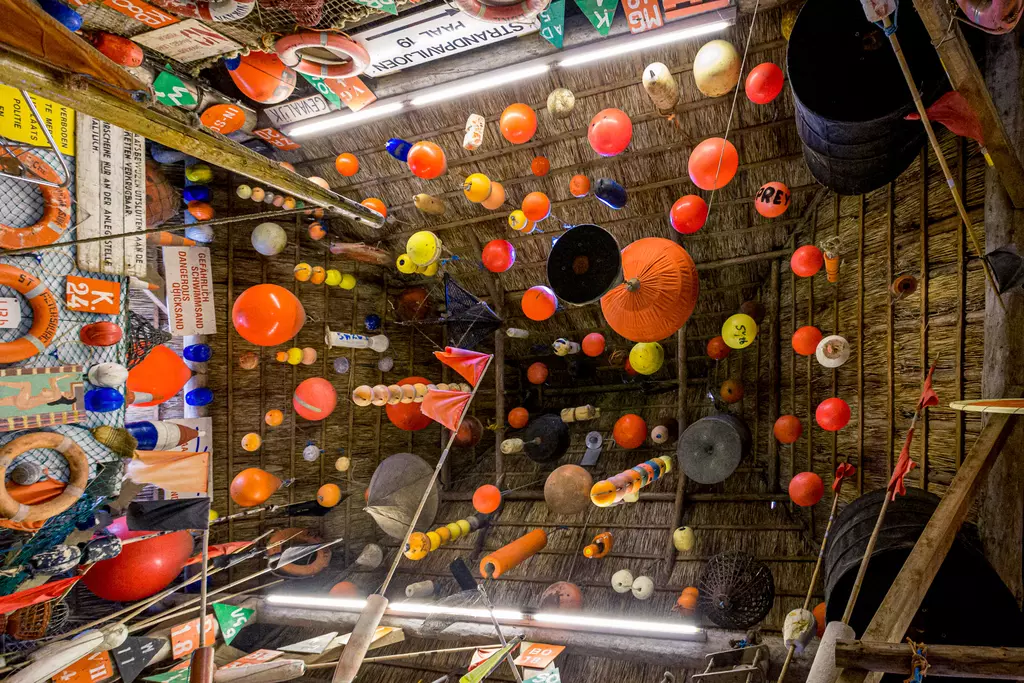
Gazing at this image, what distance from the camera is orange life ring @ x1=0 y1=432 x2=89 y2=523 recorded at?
10.1ft

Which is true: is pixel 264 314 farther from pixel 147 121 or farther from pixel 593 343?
pixel 593 343

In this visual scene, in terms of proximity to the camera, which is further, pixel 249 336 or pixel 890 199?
pixel 249 336

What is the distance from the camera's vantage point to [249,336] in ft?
13.3

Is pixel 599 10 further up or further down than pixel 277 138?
further up

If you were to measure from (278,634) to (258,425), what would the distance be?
2109 mm

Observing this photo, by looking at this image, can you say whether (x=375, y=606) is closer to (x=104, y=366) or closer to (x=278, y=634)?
(x=104, y=366)

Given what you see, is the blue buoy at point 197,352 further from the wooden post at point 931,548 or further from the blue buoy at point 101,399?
the wooden post at point 931,548

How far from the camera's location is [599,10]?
345 cm

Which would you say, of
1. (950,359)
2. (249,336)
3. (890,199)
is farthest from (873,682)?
(249,336)

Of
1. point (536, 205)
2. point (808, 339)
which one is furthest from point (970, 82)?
point (536, 205)

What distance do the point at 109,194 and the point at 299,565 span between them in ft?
12.9

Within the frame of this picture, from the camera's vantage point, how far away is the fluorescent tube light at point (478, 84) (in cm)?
Result: 404

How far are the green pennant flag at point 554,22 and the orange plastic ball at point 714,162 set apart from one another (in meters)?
1.25

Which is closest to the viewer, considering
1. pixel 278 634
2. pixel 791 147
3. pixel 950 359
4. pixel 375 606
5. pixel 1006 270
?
pixel 375 606
